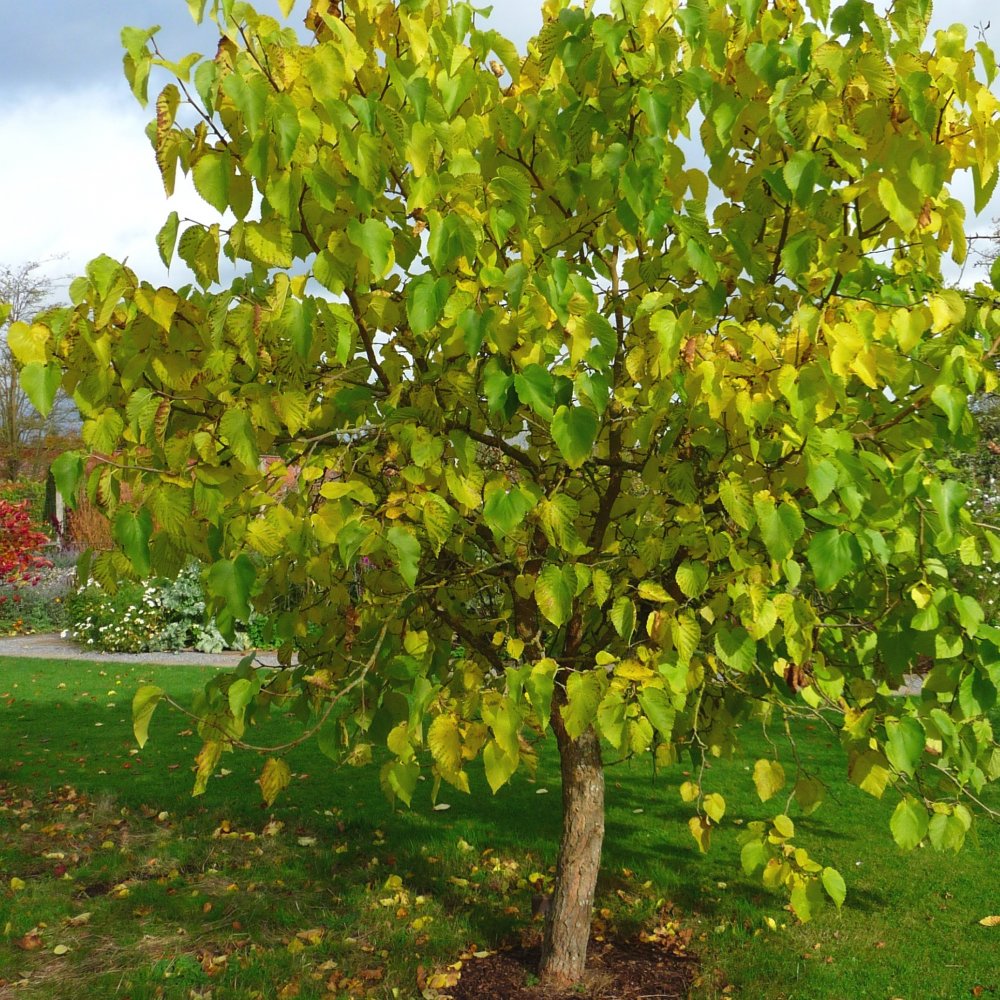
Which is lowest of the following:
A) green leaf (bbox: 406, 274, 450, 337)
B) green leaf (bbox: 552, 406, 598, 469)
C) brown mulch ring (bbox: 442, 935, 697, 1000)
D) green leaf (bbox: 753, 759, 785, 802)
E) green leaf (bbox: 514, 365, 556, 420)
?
brown mulch ring (bbox: 442, 935, 697, 1000)

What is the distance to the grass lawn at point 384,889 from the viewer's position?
152 inches

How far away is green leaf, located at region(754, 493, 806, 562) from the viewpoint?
221 cm

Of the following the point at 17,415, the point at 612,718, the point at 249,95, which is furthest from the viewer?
the point at 17,415

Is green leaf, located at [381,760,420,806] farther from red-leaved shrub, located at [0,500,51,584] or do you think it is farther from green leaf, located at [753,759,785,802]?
red-leaved shrub, located at [0,500,51,584]

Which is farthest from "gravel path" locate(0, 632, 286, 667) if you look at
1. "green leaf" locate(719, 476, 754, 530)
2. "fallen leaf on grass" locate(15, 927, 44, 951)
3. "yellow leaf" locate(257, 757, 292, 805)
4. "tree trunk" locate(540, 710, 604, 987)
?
"green leaf" locate(719, 476, 754, 530)

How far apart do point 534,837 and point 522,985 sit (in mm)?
1772

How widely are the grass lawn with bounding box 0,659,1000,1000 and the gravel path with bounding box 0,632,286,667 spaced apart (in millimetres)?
4988

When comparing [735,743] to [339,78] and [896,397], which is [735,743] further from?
[339,78]

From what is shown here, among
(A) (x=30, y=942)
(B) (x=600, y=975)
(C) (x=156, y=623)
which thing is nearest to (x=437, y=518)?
(B) (x=600, y=975)

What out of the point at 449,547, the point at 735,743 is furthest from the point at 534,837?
the point at 449,547

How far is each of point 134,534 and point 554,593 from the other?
3.39ft

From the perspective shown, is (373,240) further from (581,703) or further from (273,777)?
(273,777)

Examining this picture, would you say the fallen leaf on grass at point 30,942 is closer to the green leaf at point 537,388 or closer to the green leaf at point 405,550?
the green leaf at point 405,550

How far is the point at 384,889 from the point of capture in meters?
4.70
